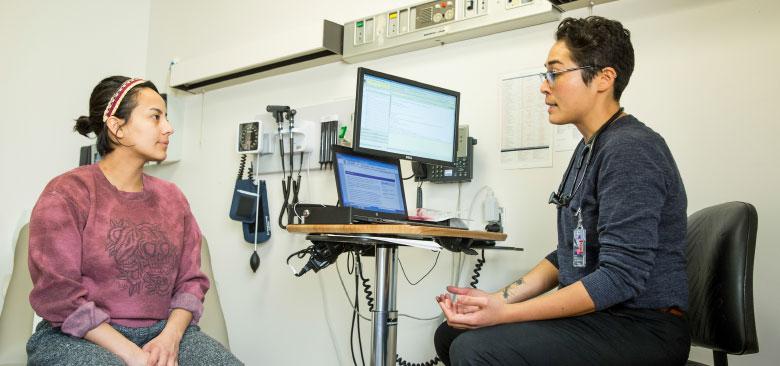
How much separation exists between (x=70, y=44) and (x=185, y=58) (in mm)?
603

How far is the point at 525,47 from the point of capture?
2.24 meters

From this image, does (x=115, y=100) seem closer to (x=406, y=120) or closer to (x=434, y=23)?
(x=406, y=120)

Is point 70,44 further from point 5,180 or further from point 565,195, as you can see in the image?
point 565,195

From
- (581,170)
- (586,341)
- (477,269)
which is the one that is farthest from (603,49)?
(477,269)

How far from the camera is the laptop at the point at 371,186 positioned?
1.89 metres

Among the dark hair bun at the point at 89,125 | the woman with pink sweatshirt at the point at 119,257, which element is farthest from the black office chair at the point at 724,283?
the dark hair bun at the point at 89,125

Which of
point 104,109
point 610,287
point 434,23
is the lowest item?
point 610,287

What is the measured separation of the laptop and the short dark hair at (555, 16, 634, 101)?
2.11ft

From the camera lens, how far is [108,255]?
1561 millimetres

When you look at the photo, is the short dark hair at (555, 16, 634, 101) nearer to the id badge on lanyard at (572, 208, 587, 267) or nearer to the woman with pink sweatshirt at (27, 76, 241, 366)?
the id badge on lanyard at (572, 208, 587, 267)

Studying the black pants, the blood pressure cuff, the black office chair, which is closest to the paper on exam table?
the black pants

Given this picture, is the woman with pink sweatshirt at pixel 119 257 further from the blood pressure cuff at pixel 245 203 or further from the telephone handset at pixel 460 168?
the blood pressure cuff at pixel 245 203

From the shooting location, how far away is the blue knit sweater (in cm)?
121

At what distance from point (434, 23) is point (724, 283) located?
4.90 ft
